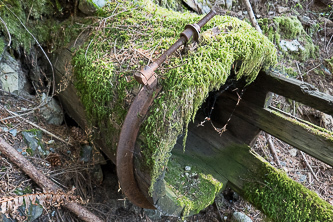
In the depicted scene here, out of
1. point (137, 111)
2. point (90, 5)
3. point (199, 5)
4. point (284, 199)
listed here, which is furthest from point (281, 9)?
point (137, 111)

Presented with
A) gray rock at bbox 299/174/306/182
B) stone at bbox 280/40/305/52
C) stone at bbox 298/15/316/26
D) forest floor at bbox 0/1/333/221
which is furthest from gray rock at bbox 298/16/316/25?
gray rock at bbox 299/174/306/182

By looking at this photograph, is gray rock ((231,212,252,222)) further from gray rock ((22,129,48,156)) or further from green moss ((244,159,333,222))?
gray rock ((22,129,48,156))

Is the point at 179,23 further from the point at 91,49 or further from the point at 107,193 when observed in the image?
the point at 107,193

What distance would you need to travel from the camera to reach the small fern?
78.3 inches

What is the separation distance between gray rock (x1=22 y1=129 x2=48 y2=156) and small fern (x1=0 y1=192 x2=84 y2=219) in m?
0.64

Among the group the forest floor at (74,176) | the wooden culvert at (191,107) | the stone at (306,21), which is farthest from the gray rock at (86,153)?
the stone at (306,21)

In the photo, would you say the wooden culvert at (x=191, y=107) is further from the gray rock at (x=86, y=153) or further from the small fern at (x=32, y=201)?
the small fern at (x=32, y=201)

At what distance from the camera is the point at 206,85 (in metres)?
1.96

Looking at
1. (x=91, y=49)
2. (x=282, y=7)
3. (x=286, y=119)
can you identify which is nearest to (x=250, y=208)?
(x=286, y=119)

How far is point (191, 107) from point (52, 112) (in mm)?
2230

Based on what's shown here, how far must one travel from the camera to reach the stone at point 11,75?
3.11 m

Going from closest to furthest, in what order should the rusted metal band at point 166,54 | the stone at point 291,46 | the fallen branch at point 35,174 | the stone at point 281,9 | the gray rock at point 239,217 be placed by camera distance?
the rusted metal band at point 166,54 < the fallen branch at point 35,174 < the gray rock at point 239,217 < the stone at point 291,46 < the stone at point 281,9

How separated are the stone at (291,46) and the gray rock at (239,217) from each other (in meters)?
3.54

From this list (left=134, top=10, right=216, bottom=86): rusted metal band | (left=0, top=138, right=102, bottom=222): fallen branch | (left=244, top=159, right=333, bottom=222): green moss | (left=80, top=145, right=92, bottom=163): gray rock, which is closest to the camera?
(left=134, top=10, right=216, bottom=86): rusted metal band
